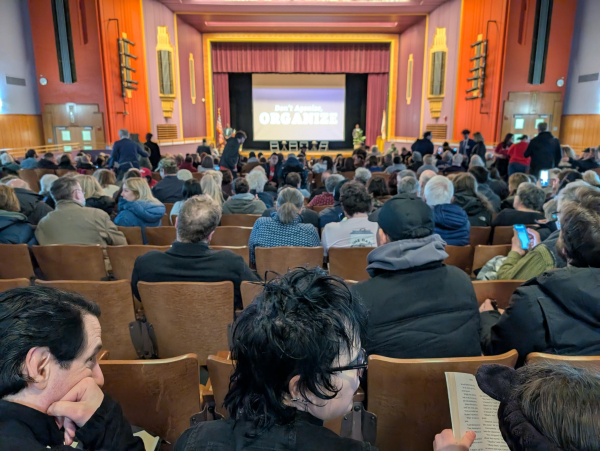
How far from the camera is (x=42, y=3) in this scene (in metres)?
10.0

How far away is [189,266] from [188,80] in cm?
1288

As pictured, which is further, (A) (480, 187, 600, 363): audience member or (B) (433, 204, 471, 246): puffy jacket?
(B) (433, 204, 471, 246): puffy jacket

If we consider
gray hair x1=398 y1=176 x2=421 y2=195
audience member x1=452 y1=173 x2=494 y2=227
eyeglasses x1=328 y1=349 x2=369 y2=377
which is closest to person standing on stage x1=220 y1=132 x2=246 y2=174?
gray hair x1=398 y1=176 x2=421 y2=195

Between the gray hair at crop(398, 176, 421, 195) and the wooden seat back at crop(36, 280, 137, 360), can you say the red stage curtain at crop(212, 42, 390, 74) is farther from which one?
the wooden seat back at crop(36, 280, 137, 360)

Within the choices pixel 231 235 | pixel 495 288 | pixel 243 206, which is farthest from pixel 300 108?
pixel 495 288

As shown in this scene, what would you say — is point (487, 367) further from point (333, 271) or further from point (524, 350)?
point (333, 271)

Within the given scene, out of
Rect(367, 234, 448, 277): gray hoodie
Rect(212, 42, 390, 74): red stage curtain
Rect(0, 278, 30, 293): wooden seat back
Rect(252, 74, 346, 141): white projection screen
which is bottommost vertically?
Rect(0, 278, 30, 293): wooden seat back

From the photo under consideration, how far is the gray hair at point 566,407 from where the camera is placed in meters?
0.59

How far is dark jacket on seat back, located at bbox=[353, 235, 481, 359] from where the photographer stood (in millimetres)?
1430

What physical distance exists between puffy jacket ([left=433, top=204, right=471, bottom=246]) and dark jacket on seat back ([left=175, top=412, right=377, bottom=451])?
2340mm

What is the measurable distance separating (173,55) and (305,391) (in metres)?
12.9

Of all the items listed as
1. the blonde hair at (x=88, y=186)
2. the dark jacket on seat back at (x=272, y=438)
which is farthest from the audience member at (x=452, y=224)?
the blonde hair at (x=88, y=186)

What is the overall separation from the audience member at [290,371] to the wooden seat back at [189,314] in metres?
1.01

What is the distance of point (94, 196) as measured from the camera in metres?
3.56
